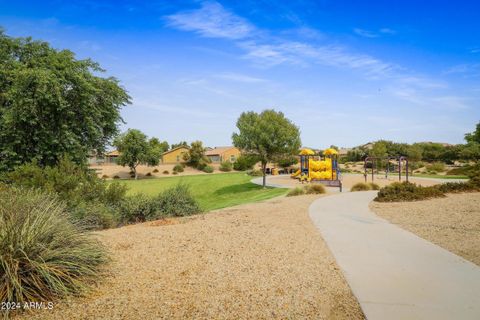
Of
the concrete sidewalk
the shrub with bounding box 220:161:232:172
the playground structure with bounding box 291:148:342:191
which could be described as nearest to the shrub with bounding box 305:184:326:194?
the concrete sidewalk

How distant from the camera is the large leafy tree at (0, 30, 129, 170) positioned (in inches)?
650

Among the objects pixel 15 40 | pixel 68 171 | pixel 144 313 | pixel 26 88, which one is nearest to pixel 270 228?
pixel 144 313

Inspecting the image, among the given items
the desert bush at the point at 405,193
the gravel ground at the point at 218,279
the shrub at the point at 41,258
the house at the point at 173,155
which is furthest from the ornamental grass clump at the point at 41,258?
the house at the point at 173,155

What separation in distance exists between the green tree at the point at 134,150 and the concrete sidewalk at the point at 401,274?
47.0 m

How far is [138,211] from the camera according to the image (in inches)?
473

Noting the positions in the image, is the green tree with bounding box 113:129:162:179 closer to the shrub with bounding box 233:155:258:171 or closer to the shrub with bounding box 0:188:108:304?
the shrub with bounding box 233:155:258:171

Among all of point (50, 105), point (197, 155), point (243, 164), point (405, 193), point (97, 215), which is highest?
point (50, 105)

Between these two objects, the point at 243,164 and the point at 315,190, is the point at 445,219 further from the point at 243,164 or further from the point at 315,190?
the point at 243,164

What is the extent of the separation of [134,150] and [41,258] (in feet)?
163

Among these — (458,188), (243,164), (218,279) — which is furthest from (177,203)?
(243,164)

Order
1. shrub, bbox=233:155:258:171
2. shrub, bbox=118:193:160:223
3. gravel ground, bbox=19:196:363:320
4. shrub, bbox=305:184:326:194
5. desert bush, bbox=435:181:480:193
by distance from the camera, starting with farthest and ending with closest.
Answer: shrub, bbox=233:155:258:171 → shrub, bbox=305:184:326:194 → desert bush, bbox=435:181:480:193 → shrub, bbox=118:193:160:223 → gravel ground, bbox=19:196:363:320

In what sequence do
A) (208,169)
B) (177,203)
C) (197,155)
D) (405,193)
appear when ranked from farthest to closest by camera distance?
1. (197,155)
2. (208,169)
3. (405,193)
4. (177,203)

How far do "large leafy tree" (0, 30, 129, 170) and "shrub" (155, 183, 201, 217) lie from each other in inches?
244

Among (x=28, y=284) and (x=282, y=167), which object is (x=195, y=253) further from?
(x=282, y=167)
